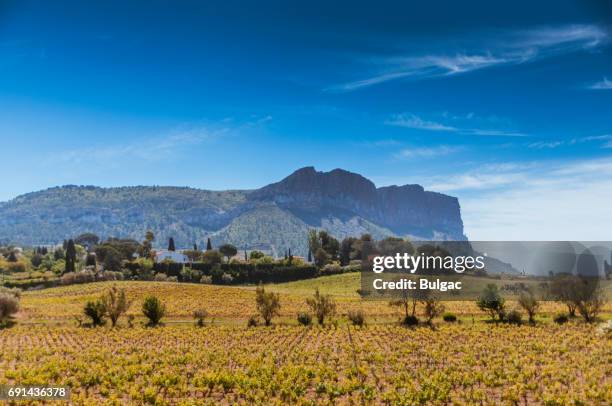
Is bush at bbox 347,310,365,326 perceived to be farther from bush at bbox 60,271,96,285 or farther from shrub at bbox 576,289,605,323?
bush at bbox 60,271,96,285

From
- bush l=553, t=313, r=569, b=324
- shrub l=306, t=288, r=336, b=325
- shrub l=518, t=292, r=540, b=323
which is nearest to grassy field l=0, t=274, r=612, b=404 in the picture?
bush l=553, t=313, r=569, b=324

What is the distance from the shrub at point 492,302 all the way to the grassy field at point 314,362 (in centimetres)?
182

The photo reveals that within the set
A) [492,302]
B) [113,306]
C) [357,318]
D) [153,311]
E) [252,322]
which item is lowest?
[252,322]

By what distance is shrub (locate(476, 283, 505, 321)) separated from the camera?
181ft

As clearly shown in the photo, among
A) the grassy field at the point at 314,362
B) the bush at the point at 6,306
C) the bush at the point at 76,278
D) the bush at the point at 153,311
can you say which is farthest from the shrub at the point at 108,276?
the bush at the point at 153,311

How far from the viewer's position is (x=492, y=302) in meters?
55.4

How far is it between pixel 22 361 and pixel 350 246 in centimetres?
11281

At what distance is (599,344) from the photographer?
129 feet

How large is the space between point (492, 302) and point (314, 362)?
28.2m

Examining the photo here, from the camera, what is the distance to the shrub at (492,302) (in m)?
55.2

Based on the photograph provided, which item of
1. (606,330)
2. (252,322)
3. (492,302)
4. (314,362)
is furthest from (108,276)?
(606,330)

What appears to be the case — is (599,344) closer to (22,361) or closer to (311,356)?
(311,356)

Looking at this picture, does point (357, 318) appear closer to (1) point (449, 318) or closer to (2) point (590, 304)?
(1) point (449, 318)

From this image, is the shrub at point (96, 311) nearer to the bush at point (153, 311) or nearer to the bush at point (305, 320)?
the bush at point (153, 311)
